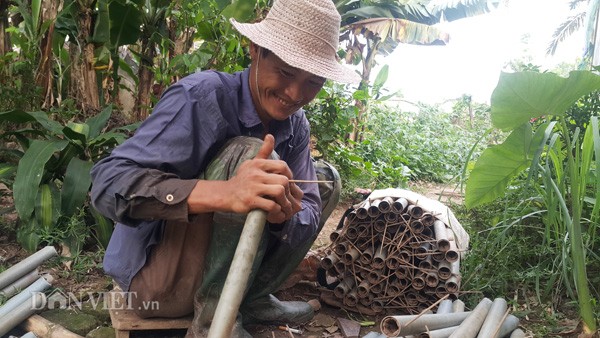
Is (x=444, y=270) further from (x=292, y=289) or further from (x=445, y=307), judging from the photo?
(x=292, y=289)

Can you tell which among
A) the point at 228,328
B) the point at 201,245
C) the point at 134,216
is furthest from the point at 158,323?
the point at 228,328

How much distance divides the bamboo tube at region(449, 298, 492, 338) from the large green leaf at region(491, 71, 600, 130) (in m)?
0.77

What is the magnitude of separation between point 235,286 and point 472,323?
3.89ft

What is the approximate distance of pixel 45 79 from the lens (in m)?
3.75

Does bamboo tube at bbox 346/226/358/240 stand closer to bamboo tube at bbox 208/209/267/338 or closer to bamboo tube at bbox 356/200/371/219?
bamboo tube at bbox 356/200/371/219

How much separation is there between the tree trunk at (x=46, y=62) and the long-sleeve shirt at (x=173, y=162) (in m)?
2.13

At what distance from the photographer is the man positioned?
171cm

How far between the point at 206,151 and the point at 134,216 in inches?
14.2

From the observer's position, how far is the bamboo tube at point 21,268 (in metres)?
2.38

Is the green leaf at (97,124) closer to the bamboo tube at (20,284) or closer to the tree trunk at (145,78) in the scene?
the tree trunk at (145,78)

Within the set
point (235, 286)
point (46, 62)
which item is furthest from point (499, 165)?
A: point (46, 62)

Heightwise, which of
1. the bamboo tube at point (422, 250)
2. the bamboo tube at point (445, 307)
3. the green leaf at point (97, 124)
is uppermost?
the bamboo tube at point (422, 250)

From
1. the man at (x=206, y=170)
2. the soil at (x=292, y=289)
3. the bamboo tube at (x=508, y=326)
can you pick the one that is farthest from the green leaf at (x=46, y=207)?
the bamboo tube at (x=508, y=326)

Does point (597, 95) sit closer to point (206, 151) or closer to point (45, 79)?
point (206, 151)
